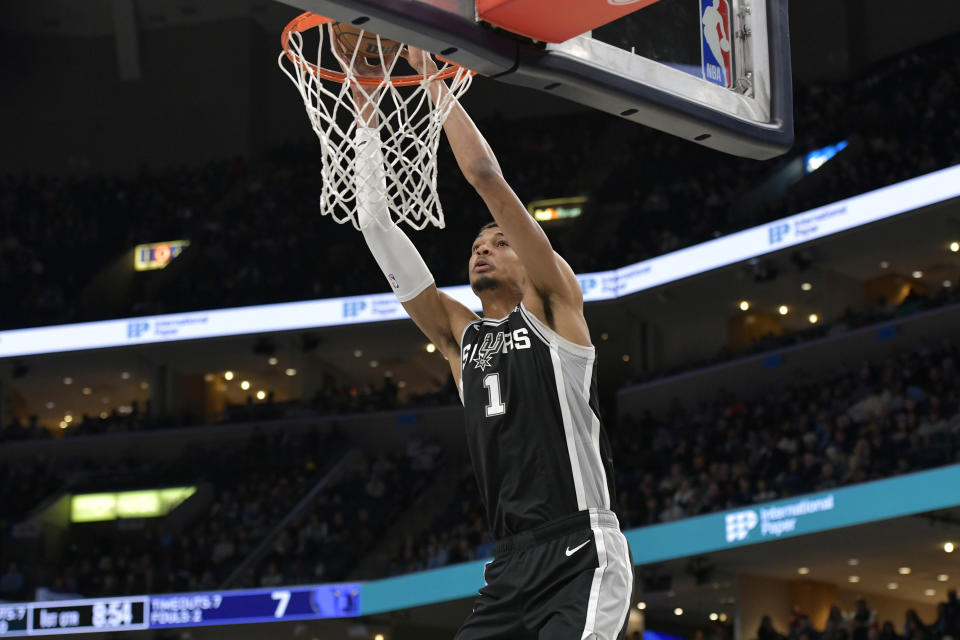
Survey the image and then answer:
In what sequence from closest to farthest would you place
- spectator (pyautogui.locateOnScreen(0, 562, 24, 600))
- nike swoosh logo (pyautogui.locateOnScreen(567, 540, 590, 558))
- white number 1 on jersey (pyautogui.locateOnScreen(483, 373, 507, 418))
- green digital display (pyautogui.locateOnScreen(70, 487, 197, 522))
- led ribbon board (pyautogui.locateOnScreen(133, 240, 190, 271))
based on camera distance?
nike swoosh logo (pyautogui.locateOnScreen(567, 540, 590, 558)) < white number 1 on jersey (pyautogui.locateOnScreen(483, 373, 507, 418)) < spectator (pyautogui.locateOnScreen(0, 562, 24, 600)) < green digital display (pyautogui.locateOnScreen(70, 487, 197, 522)) < led ribbon board (pyautogui.locateOnScreen(133, 240, 190, 271))

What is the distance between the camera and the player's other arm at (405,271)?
14.0 ft

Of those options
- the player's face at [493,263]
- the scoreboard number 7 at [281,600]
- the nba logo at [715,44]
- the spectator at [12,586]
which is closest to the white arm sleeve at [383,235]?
the player's face at [493,263]

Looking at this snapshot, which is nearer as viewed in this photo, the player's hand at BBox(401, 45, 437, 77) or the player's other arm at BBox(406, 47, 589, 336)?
the player's other arm at BBox(406, 47, 589, 336)

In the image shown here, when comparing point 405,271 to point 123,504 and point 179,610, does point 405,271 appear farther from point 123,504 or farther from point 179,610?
point 123,504

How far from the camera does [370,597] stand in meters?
18.9

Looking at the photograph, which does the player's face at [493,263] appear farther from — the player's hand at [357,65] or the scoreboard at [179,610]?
the scoreboard at [179,610]

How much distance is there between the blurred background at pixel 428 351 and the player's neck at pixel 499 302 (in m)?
11.0

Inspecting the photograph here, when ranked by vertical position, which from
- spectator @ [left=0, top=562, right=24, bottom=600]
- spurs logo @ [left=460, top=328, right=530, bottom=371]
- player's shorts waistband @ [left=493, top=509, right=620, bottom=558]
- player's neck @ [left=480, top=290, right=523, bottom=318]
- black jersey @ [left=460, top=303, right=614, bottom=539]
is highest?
spectator @ [left=0, top=562, right=24, bottom=600]

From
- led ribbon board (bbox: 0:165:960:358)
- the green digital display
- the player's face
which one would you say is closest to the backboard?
the player's face

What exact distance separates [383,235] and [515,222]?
726 millimetres

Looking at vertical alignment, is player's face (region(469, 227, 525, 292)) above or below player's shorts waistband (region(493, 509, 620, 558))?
above

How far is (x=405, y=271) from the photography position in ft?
14.1

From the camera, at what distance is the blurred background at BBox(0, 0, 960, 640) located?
17359 mm

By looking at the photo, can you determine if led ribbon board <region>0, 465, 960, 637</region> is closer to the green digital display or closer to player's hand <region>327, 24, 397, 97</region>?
the green digital display
